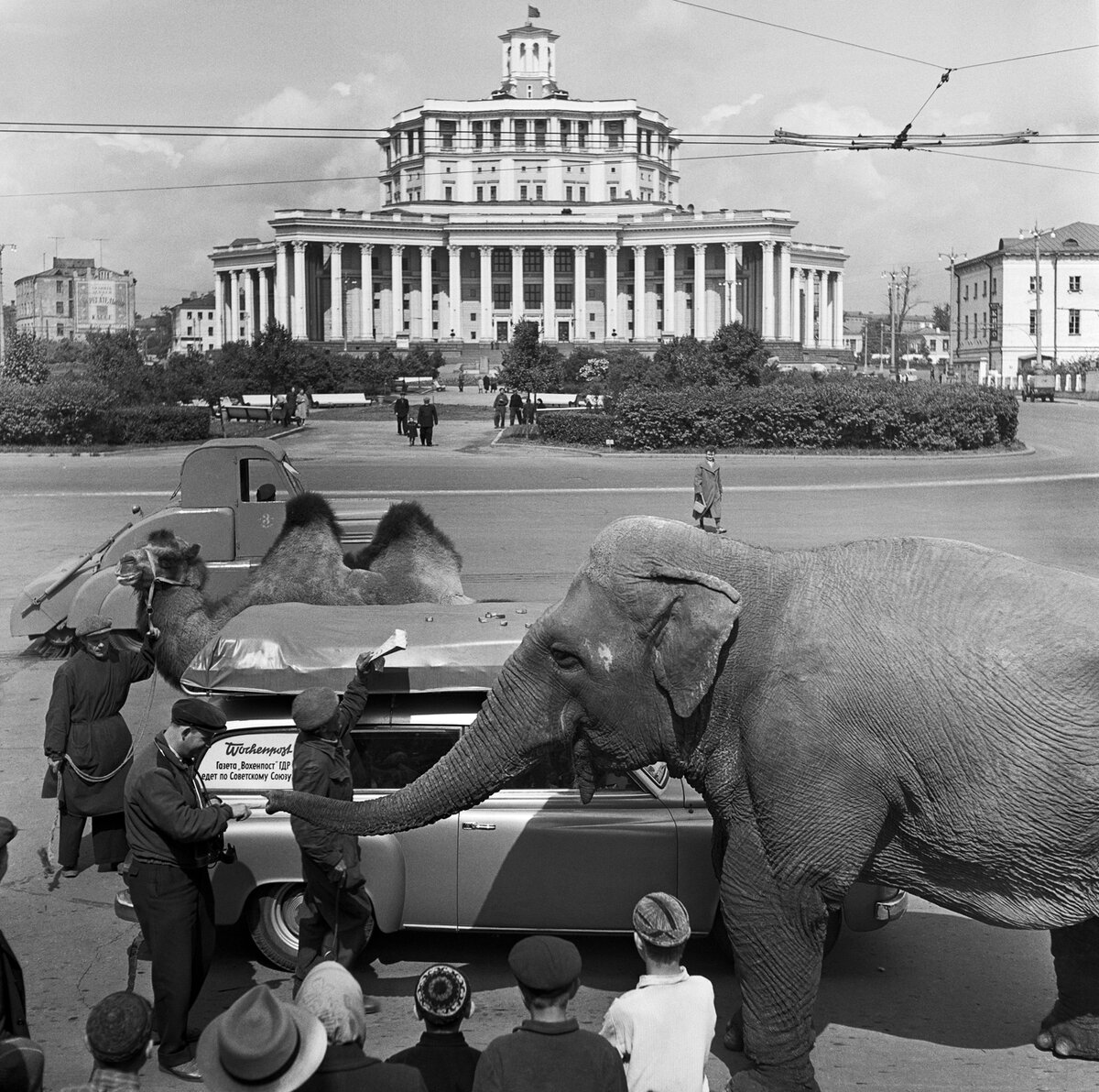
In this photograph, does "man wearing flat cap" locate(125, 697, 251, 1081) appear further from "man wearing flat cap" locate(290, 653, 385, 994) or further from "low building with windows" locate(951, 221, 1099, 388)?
"low building with windows" locate(951, 221, 1099, 388)

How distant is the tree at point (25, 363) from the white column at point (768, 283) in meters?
73.8

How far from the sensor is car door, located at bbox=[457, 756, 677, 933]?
6.57 meters

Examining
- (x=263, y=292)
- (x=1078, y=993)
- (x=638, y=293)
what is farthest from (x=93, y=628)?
(x=263, y=292)

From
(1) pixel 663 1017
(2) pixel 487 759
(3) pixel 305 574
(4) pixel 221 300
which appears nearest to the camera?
(1) pixel 663 1017

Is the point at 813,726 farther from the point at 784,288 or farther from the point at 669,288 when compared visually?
the point at 784,288

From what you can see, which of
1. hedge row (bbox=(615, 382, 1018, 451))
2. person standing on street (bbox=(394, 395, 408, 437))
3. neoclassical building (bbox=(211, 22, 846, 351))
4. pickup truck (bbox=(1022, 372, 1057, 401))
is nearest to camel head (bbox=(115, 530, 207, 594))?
hedge row (bbox=(615, 382, 1018, 451))

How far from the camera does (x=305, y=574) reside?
1086 centimetres

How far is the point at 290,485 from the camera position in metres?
16.1

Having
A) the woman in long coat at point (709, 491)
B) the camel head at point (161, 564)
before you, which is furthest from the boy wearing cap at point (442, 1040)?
the woman in long coat at point (709, 491)

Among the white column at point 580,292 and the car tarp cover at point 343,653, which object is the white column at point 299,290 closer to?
the white column at point 580,292

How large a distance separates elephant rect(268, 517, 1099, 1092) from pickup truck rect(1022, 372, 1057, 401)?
7849cm

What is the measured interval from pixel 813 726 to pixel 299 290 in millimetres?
143855

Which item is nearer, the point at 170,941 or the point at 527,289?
the point at 170,941

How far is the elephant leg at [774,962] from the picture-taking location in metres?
5.25
